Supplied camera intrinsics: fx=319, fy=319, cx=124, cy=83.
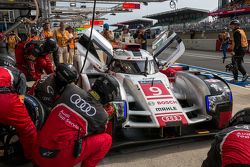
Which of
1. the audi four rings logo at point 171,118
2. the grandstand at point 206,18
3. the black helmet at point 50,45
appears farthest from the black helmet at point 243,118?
the grandstand at point 206,18

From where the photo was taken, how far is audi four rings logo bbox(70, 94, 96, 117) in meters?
2.73

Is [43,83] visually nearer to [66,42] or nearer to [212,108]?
[212,108]

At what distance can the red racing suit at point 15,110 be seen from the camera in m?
3.20

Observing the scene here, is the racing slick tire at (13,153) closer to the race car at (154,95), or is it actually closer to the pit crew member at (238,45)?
the race car at (154,95)

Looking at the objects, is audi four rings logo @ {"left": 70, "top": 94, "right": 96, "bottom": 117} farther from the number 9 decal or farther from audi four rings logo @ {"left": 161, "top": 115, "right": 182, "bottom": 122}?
the number 9 decal

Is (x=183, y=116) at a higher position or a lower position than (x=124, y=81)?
lower

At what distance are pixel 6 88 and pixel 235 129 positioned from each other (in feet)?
7.60

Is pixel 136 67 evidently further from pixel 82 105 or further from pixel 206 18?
pixel 206 18

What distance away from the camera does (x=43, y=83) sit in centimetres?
453

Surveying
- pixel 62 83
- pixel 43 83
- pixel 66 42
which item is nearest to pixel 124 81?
pixel 43 83

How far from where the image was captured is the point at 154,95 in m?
4.70

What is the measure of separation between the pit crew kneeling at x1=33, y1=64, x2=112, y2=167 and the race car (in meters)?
0.97

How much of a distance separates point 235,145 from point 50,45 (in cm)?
588

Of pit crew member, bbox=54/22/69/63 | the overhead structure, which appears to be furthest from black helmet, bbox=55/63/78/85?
the overhead structure
